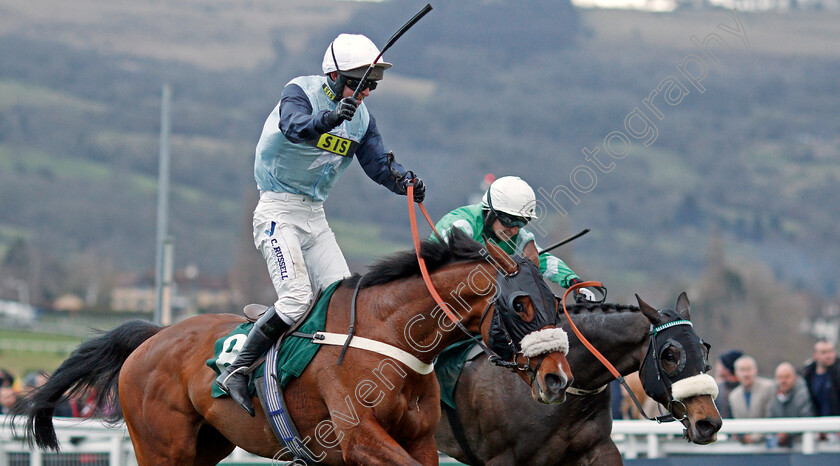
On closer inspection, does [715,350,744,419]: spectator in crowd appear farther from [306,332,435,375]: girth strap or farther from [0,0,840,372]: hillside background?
[0,0,840,372]: hillside background

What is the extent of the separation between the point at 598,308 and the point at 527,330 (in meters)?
1.47

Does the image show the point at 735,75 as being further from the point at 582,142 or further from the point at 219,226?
the point at 219,226

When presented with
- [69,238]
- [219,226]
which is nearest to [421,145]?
[219,226]

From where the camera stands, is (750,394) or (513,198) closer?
(513,198)

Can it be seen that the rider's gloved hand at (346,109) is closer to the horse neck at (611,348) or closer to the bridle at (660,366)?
the horse neck at (611,348)

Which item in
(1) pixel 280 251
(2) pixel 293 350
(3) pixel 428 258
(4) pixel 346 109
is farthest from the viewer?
(1) pixel 280 251

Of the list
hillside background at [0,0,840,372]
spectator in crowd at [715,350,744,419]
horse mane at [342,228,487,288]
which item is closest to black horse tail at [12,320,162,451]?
horse mane at [342,228,487,288]

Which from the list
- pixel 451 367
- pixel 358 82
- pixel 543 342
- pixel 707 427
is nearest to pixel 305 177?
pixel 358 82

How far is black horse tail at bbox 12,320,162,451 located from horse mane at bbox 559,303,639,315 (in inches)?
98.8

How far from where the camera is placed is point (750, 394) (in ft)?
27.4

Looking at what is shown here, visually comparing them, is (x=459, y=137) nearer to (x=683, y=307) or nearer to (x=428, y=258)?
(x=683, y=307)

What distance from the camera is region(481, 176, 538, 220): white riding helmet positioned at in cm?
605

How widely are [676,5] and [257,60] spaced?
4809 centimetres

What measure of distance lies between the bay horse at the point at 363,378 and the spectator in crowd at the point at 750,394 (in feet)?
13.9
